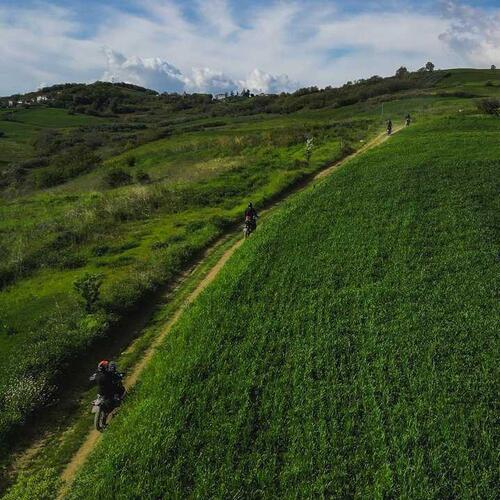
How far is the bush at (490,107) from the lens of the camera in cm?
6725

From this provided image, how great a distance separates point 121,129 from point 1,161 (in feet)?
139

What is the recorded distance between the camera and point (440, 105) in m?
87.0

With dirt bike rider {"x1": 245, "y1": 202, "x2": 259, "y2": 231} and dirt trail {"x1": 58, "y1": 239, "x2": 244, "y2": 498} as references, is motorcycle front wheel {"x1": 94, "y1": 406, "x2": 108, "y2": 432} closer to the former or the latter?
dirt trail {"x1": 58, "y1": 239, "x2": 244, "y2": 498}

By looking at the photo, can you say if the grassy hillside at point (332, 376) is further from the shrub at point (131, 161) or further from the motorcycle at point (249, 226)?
the shrub at point (131, 161)

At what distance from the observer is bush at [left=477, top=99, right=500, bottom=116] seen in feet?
221

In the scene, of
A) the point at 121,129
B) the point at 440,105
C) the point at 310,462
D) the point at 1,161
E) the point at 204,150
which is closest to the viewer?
the point at 310,462

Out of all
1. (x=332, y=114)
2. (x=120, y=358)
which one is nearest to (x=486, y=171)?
(x=120, y=358)

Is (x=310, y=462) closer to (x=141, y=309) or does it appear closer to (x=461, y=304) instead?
(x=461, y=304)

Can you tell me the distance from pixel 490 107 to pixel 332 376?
2574 inches

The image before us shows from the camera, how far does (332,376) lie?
1755 centimetres

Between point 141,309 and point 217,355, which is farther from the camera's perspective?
point 141,309

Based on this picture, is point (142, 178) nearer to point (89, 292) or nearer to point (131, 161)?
point (131, 161)

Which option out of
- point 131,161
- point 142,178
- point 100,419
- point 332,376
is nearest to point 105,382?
point 100,419

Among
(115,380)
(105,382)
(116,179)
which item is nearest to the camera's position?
(105,382)
